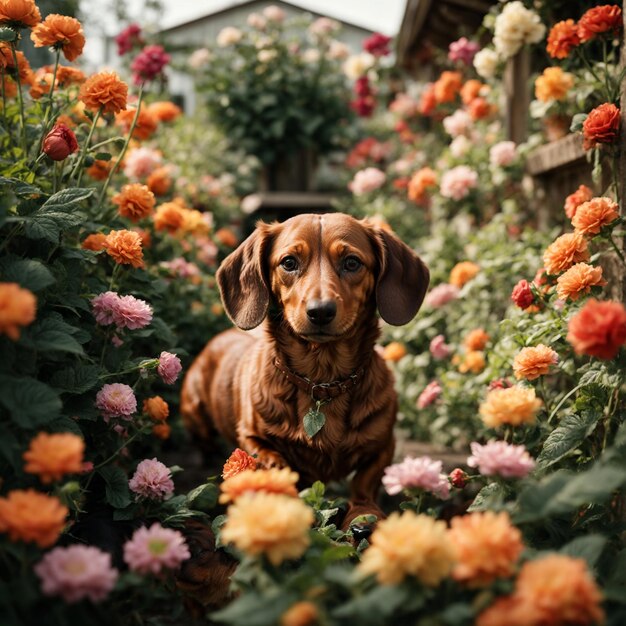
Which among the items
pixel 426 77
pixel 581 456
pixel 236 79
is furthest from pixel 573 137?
pixel 236 79

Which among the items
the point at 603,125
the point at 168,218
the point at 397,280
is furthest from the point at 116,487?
the point at 603,125

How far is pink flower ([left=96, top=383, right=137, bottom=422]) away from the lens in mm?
1813

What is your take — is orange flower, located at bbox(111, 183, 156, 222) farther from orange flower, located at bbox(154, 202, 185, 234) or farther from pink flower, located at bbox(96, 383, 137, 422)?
pink flower, located at bbox(96, 383, 137, 422)

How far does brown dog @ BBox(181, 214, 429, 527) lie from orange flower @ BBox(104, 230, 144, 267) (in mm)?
525

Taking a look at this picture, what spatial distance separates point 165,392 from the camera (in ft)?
10.5

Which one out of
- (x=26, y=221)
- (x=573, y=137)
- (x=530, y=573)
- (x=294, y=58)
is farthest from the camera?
(x=294, y=58)

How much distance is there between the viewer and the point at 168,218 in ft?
9.91

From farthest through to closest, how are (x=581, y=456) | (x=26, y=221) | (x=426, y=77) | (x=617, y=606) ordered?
(x=426, y=77) < (x=581, y=456) < (x=26, y=221) < (x=617, y=606)

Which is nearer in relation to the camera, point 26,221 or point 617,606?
point 617,606

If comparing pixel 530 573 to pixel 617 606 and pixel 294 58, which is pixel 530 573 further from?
pixel 294 58

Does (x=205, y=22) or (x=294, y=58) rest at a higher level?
(x=205, y=22)

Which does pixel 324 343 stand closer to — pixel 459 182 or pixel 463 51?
pixel 459 182

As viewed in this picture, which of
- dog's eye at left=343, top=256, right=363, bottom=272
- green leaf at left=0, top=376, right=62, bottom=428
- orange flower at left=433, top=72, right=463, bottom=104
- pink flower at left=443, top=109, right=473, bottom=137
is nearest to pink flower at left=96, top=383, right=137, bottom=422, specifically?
green leaf at left=0, top=376, right=62, bottom=428

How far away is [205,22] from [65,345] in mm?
10914
